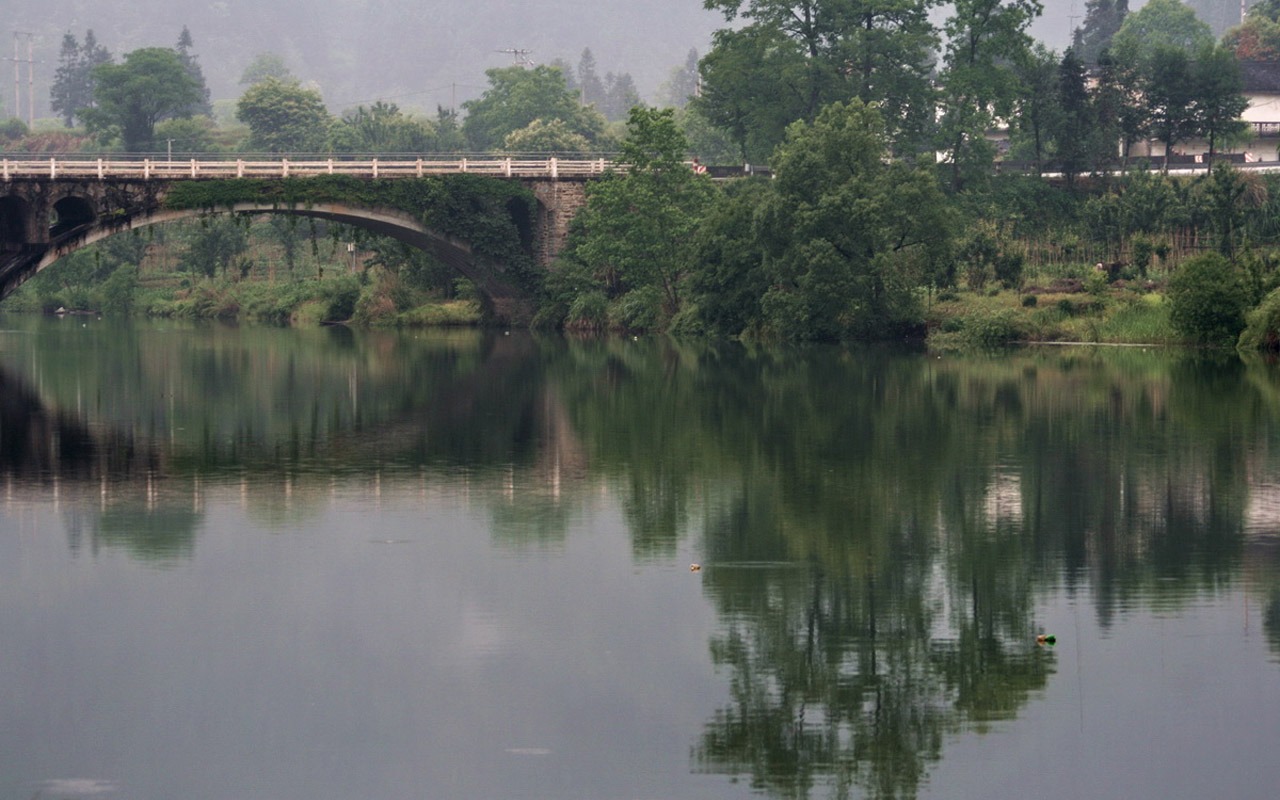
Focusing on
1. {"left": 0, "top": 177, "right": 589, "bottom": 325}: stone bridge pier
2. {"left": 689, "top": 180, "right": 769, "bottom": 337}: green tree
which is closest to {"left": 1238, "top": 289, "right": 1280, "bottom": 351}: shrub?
{"left": 689, "top": 180, "right": 769, "bottom": 337}: green tree

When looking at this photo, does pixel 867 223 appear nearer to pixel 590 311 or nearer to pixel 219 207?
pixel 590 311

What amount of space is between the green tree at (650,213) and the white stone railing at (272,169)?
3752 millimetres

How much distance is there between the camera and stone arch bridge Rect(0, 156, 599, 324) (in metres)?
83.1

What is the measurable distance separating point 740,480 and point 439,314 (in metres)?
73.0

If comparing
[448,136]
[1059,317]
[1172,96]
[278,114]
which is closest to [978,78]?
[1172,96]

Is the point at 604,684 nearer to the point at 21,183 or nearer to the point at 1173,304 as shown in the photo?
the point at 1173,304

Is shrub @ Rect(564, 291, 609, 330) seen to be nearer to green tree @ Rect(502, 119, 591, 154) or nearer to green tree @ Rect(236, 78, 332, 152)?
green tree @ Rect(502, 119, 591, 154)

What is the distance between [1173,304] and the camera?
206ft

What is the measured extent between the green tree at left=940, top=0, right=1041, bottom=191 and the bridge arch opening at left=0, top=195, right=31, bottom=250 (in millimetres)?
50014

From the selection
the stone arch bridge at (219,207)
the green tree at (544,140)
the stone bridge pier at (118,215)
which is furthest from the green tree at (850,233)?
the green tree at (544,140)

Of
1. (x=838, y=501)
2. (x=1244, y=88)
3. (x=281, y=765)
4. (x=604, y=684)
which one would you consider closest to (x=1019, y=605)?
(x=604, y=684)

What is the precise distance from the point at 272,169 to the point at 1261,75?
79819 millimetres

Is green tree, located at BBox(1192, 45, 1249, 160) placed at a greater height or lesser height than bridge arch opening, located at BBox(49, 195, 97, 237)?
greater

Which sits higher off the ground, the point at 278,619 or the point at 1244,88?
the point at 1244,88
